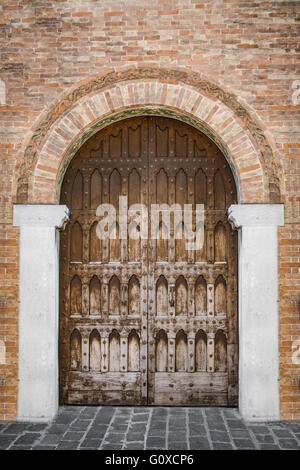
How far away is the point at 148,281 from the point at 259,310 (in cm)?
129

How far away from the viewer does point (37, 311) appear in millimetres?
4461

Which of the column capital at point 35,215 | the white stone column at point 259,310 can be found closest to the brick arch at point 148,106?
the column capital at point 35,215

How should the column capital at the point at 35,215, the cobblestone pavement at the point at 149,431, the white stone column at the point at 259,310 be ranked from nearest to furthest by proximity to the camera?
the cobblestone pavement at the point at 149,431
the white stone column at the point at 259,310
the column capital at the point at 35,215

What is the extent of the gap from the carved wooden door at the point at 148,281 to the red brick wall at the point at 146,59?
25.1 inches

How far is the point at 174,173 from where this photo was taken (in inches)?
192

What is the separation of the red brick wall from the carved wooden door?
0.64 meters

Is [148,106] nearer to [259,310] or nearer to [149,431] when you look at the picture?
[259,310]

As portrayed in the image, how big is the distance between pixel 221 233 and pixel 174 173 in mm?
906

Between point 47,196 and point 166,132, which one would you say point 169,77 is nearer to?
point 166,132

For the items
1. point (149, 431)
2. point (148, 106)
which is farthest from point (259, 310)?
point (148, 106)

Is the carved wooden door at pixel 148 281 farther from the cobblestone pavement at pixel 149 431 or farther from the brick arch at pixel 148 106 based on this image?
the brick arch at pixel 148 106

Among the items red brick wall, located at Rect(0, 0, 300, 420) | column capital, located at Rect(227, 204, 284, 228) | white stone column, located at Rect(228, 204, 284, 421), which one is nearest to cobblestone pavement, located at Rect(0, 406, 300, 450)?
white stone column, located at Rect(228, 204, 284, 421)

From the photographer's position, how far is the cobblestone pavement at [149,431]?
375cm

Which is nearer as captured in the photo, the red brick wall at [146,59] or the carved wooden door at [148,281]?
the red brick wall at [146,59]
